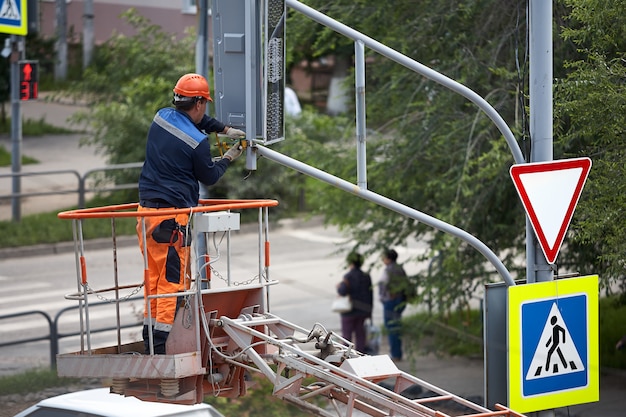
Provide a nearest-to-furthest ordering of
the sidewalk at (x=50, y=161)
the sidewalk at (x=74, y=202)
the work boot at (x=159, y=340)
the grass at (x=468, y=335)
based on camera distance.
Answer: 1. the work boot at (x=159, y=340)
2. the sidewalk at (x=74, y=202)
3. the grass at (x=468, y=335)
4. the sidewalk at (x=50, y=161)

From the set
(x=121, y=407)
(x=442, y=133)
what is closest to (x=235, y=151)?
(x=121, y=407)

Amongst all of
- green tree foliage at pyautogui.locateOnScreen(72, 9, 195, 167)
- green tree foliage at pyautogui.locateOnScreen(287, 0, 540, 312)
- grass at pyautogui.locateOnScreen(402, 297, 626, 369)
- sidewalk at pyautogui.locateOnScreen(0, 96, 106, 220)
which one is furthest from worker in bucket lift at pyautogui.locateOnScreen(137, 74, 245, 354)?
sidewalk at pyautogui.locateOnScreen(0, 96, 106, 220)

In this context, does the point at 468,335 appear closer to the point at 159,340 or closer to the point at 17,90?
the point at 159,340

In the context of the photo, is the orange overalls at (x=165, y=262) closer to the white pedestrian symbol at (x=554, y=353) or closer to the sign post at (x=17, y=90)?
the white pedestrian symbol at (x=554, y=353)

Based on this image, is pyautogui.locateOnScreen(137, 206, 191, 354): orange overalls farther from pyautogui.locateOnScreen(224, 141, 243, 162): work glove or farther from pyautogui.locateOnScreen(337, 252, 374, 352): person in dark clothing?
pyautogui.locateOnScreen(337, 252, 374, 352): person in dark clothing

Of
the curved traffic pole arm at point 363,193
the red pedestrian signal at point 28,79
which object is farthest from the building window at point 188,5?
the curved traffic pole arm at point 363,193

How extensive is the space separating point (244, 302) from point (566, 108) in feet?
9.99

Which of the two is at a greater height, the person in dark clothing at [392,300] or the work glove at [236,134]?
the work glove at [236,134]

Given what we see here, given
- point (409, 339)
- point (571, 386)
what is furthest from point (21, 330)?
point (571, 386)

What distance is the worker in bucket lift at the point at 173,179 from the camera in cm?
717

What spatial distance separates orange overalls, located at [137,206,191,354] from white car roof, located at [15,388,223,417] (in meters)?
1.67

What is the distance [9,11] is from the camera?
15.0 m

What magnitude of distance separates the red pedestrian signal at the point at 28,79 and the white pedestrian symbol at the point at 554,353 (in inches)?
626

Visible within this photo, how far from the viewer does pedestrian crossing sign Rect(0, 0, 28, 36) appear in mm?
14812
